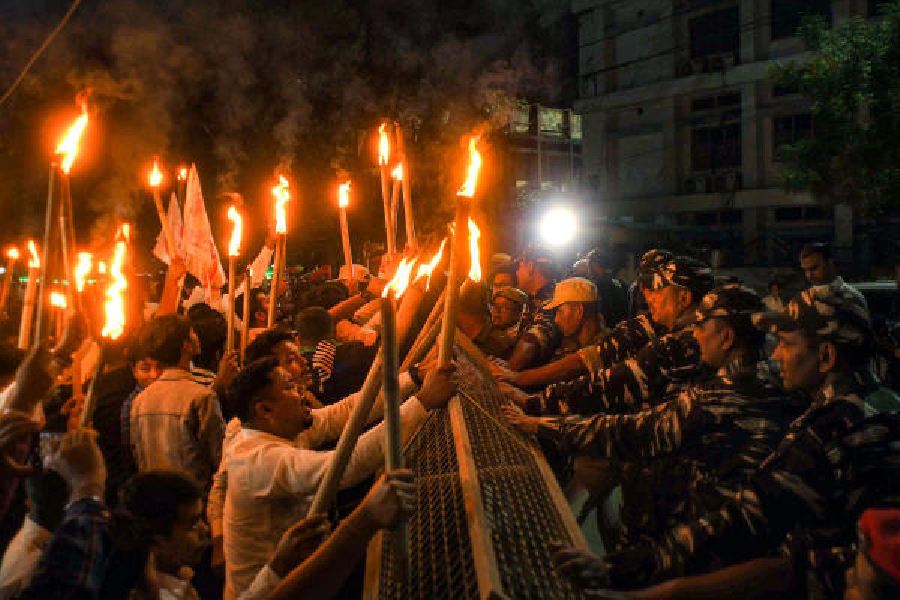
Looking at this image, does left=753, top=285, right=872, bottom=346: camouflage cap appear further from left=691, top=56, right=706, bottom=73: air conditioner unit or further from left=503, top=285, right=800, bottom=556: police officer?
left=691, top=56, right=706, bottom=73: air conditioner unit

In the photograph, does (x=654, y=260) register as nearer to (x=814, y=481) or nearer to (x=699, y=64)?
(x=814, y=481)

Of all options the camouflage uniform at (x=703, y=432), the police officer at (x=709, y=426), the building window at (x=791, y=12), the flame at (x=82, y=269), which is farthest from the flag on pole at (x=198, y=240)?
the building window at (x=791, y=12)

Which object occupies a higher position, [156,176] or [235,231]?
[156,176]

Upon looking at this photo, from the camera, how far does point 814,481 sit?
247 cm

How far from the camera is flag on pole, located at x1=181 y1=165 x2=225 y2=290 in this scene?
6.66 m

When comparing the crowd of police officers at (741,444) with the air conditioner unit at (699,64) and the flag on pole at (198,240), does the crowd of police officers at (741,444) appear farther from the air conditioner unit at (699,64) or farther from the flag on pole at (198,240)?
the air conditioner unit at (699,64)

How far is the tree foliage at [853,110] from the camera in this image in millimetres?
18739

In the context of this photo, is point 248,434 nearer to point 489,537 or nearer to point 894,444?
point 489,537

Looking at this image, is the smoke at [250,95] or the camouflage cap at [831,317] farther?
the smoke at [250,95]

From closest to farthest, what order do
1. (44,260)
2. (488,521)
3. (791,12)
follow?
(488,521) → (44,260) → (791,12)

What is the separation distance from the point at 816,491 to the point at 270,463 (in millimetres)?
2053

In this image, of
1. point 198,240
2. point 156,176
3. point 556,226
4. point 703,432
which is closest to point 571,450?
point 703,432

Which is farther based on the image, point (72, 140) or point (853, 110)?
point (853, 110)

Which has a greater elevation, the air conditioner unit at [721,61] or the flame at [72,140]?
the air conditioner unit at [721,61]
